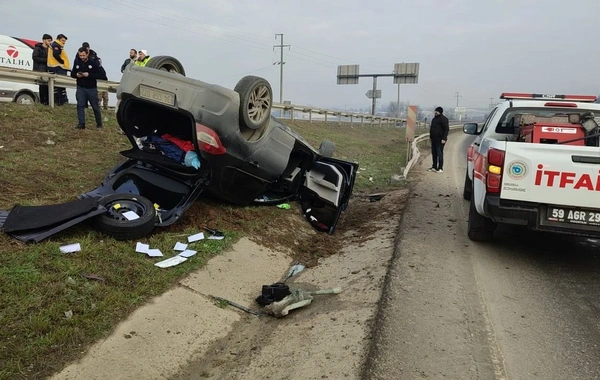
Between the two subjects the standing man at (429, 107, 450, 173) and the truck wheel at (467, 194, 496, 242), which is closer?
the truck wheel at (467, 194, 496, 242)

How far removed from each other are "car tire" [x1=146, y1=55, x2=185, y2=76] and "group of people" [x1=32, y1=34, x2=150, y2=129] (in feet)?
9.48

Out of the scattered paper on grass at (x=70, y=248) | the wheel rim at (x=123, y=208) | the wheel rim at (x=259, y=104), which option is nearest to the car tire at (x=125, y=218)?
the wheel rim at (x=123, y=208)

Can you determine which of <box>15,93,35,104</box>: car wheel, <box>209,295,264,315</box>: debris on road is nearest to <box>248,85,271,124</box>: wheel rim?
<box>209,295,264,315</box>: debris on road

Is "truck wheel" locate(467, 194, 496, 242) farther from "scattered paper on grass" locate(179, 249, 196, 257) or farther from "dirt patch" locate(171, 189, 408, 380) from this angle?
"scattered paper on grass" locate(179, 249, 196, 257)

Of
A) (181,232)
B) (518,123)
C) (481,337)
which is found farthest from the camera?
(518,123)

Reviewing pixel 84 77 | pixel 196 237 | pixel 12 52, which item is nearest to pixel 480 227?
pixel 196 237

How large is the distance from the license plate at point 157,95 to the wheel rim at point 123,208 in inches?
44.3

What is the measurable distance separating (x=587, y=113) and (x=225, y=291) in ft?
16.9

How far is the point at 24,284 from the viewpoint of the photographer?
343cm

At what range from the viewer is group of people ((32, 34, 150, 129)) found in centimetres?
883

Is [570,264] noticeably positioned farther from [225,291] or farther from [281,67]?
[281,67]

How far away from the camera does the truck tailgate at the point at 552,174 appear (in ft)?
14.4

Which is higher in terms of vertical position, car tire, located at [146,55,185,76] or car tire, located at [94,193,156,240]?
car tire, located at [146,55,185,76]

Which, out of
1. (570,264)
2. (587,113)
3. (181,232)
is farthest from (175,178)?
(587,113)
